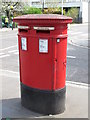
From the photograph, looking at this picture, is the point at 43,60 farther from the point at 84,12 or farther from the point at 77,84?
the point at 84,12

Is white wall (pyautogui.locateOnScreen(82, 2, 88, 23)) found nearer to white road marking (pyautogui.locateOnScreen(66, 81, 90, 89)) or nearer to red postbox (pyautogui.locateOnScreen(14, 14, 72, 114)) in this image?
white road marking (pyautogui.locateOnScreen(66, 81, 90, 89))

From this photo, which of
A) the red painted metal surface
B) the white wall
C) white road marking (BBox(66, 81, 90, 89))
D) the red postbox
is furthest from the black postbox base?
the white wall

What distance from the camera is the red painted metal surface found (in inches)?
154

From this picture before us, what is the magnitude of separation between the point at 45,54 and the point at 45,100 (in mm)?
937

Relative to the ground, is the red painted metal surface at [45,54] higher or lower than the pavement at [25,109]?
higher

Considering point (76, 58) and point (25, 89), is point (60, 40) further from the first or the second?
point (76, 58)

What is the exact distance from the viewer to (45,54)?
407 centimetres

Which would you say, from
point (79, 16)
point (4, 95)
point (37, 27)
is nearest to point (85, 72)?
point (4, 95)

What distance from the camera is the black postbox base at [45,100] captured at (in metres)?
4.23

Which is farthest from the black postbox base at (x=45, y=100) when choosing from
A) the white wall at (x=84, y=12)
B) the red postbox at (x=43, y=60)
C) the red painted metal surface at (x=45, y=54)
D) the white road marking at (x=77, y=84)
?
the white wall at (x=84, y=12)

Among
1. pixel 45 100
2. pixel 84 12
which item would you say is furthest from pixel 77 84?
pixel 84 12

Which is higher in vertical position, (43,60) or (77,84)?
(43,60)

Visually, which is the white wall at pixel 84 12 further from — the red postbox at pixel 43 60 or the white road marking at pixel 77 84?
the red postbox at pixel 43 60

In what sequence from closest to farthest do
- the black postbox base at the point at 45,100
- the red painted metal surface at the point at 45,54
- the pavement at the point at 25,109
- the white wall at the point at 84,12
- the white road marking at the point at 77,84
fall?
the red painted metal surface at the point at 45,54 < the black postbox base at the point at 45,100 < the pavement at the point at 25,109 < the white road marking at the point at 77,84 < the white wall at the point at 84,12
